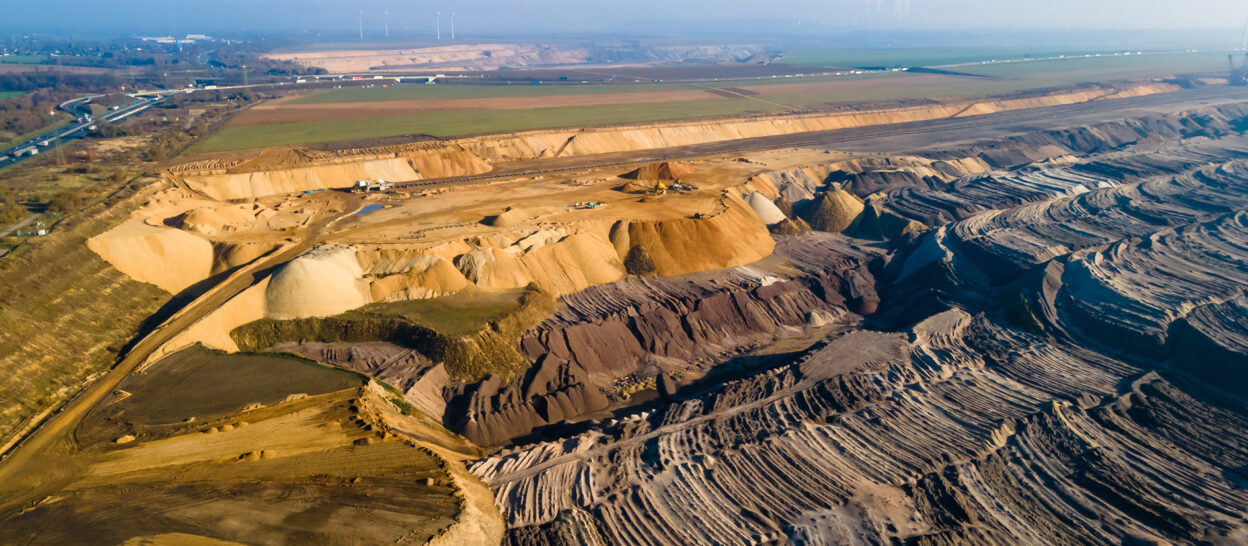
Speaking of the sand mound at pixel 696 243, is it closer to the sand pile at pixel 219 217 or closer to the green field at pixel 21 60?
the sand pile at pixel 219 217

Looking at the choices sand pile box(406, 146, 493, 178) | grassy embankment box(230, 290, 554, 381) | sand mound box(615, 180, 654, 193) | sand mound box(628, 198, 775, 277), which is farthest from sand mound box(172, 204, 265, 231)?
sand mound box(628, 198, 775, 277)

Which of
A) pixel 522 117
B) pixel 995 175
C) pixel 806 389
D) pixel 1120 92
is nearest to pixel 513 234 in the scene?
pixel 806 389

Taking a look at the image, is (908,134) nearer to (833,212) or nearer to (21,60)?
(833,212)

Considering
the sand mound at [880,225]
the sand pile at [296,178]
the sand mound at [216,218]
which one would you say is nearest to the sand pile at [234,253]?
the sand mound at [216,218]

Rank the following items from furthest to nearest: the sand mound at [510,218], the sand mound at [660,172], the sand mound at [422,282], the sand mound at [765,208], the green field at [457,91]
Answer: the green field at [457,91], the sand mound at [660,172], the sand mound at [765,208], the sand mound at [510,218], the sand mound at [422,282]

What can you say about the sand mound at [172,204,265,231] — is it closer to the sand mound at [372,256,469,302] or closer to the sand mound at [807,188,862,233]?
the sand mound at [372,256,469,302]

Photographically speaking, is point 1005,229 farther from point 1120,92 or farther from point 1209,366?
point 1120,92

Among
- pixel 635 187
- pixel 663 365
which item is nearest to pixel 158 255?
pixel 663 365
